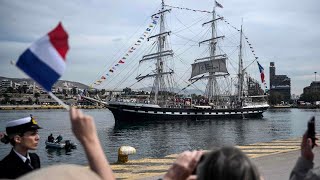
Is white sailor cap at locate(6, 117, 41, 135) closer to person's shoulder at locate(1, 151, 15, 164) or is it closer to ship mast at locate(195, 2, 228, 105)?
person's shoulder at locate(1, 151, 15, 164)

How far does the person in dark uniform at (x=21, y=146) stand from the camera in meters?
3.54

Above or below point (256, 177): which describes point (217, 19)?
above

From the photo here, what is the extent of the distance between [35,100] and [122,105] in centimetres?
14159

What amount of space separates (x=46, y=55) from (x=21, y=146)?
5.79 ft

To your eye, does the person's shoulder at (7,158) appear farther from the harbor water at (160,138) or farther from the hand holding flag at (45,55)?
the harbor water at (160,138)

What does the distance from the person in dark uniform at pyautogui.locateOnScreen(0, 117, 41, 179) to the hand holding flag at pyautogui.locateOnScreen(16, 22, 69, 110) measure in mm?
1623

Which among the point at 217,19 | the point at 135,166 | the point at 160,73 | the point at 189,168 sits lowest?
the point at 135,166

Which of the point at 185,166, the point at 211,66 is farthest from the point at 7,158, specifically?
the point at 211,66

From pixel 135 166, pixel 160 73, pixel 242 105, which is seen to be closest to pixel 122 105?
pixel 160 73

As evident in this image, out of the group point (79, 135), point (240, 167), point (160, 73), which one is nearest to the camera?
point (240, 167)

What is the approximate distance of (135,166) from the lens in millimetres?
9750

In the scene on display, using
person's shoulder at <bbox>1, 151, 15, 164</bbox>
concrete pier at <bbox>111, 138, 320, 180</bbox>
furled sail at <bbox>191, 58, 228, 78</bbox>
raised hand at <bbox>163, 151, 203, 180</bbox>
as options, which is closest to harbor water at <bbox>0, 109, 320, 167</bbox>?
raised hand at <bbox>163, 151, 203, 180</bbox>

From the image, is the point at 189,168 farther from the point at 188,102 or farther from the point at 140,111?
the point at 188,102

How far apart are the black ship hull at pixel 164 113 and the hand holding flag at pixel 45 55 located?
60.5m
